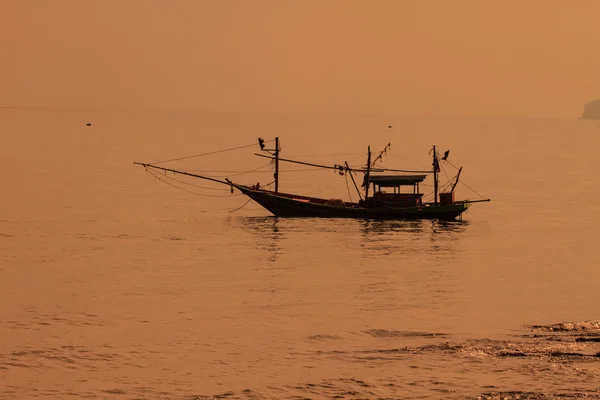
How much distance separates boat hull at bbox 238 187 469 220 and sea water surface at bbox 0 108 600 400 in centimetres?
143

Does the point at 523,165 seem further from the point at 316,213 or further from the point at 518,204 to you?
the point at 316,213

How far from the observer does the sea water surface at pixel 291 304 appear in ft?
88.2

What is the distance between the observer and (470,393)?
81.3 ft

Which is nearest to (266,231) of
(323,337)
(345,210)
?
(345,210)

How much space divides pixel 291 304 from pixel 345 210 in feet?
106

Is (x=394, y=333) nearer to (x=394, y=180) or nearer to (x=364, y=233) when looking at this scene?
(x=364, y=233)

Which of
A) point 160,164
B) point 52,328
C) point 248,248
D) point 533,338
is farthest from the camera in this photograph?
point 160,164

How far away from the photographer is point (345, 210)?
7144 cm

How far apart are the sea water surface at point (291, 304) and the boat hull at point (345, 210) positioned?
4.69ft

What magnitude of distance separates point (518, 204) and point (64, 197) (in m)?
45.1

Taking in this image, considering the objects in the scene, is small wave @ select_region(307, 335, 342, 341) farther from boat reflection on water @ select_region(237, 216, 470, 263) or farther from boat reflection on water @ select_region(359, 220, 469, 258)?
boat reflection on water @ select_region(359, 220, 469, 258)

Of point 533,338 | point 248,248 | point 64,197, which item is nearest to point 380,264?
point 248,248

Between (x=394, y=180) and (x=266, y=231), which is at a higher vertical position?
(x=394, y=180)

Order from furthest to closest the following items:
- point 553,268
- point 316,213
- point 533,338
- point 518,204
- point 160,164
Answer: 1. point 160,164
2. point 518,204
3. point 316,213
4. point 553,268
5. point 533,338
